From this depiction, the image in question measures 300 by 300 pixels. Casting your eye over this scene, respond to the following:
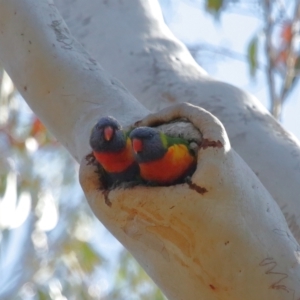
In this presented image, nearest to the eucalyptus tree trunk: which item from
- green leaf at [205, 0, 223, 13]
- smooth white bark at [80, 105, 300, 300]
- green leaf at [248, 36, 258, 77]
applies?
smooth white bark at [80, 105, 300, 300]

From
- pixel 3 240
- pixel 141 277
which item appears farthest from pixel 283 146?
pixel 141 277

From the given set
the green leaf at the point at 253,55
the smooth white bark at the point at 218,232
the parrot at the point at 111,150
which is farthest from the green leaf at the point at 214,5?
the smooth white bark at the point at 218,232

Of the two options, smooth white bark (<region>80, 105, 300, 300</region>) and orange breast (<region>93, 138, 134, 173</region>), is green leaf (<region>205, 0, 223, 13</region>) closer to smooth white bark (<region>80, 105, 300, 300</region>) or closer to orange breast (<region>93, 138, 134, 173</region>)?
orange breast (<region>93, 138, 134, 173</region>)

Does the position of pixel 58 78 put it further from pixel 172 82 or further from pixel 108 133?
pixel 172 82

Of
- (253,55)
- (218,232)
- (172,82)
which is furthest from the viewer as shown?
(253,55)

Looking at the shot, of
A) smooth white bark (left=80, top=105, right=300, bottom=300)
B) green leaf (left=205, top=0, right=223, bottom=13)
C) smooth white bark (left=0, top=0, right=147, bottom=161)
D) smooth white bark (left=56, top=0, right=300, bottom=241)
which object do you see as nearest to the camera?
smooth white bark (left=80, top=105, right=300, bottom=300)

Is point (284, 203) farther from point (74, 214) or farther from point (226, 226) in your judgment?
point (74, 214)

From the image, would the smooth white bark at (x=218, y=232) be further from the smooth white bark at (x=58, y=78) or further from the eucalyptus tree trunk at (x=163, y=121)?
the smooth white bark at (x=58, y=78)

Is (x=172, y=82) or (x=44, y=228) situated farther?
(x=44, y=228)

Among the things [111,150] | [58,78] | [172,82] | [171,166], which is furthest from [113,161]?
[172,82]
